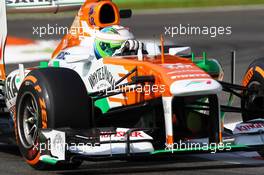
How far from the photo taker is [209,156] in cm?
1051

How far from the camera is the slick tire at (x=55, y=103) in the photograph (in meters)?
9.28

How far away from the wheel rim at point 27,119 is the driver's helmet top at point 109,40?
1.20 m

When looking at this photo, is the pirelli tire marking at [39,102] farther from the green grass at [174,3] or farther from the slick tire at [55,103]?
the green grass at [174,3]

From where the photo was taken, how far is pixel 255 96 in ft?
34.0

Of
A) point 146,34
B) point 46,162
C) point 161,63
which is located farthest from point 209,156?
point 146,34

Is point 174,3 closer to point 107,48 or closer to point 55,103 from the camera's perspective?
point 107,48

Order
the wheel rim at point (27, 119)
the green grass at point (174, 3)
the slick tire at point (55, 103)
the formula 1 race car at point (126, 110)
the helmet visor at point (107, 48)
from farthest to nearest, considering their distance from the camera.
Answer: the green grass at point (174, 3) < the helmet visor at point (107, 48) < the wheel rim at point (27, 119) < the slick tire at point (55, 103) < the formula 1 race car at point (126, 110)

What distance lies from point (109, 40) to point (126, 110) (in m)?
1.24

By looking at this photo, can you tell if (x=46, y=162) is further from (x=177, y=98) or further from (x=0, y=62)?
(x=0, y=62)

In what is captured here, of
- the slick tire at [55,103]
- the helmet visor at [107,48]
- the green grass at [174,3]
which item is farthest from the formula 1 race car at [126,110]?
the green grass at [174,3]

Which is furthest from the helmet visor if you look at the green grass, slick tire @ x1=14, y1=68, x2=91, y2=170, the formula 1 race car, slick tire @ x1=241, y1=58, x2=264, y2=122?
the green grass

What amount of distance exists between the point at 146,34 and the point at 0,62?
12570mm

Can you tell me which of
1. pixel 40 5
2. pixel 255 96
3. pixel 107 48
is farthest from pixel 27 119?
pixel 40 5

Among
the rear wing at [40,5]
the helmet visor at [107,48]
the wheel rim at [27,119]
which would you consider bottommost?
the wheel rim at [27,119]
